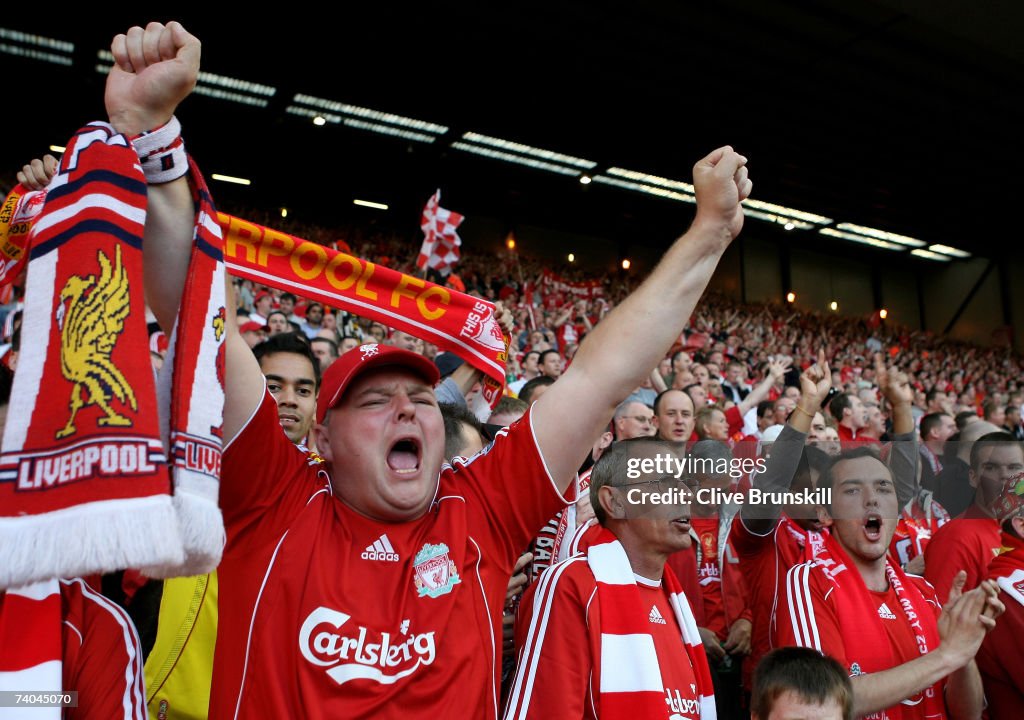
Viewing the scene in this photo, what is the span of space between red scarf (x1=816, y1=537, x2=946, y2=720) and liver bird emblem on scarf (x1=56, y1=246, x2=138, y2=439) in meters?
2.37

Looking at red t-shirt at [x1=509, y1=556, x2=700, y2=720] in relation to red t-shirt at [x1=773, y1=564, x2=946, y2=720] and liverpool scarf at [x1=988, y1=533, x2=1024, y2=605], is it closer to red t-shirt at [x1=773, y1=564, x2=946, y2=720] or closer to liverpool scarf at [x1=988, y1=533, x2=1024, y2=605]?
red t-shirt at [x1=773, y1=564, x2=946, y2=720]

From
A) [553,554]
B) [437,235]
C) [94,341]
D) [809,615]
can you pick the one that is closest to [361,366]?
[94,341]

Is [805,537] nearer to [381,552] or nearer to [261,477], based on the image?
[381,552]

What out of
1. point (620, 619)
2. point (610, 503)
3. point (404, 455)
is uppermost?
point (404, 455)

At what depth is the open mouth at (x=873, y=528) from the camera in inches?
112

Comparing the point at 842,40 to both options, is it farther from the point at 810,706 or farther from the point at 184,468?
the point at 184,468

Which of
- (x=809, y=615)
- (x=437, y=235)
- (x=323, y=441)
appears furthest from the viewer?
(x=437, y=235)

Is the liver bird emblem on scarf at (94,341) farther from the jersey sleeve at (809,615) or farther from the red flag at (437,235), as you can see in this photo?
the red flag at (437,235)

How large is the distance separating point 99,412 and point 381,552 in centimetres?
81

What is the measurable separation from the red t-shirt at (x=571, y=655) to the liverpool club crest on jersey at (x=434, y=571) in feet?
1.81

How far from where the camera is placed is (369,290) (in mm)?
3094

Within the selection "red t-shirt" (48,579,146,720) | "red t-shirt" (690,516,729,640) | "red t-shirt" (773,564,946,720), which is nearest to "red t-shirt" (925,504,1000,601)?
"red t-shirt" (773,564,946,720)

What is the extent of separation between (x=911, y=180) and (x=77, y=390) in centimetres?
2094

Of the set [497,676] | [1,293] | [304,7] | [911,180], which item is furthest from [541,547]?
[911,180]
